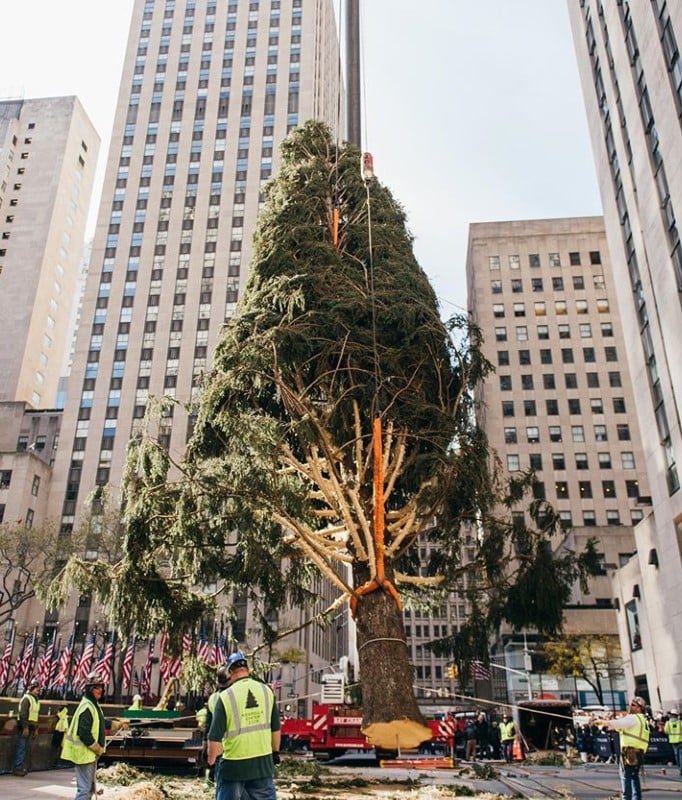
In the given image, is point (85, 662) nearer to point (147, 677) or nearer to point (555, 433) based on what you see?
point (147, 677)

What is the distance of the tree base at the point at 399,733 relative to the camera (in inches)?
559

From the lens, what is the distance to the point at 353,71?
2489cm

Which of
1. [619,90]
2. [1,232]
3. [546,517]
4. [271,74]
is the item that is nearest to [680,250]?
[619,90]

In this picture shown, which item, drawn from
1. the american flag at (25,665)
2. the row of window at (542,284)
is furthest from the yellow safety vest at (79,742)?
the row of window at (542,284)

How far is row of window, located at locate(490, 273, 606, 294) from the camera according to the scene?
8050 cm

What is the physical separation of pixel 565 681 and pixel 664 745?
110 ft

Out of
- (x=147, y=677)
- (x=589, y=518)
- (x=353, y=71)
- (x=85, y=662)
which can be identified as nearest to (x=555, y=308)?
(x=589, y=518)

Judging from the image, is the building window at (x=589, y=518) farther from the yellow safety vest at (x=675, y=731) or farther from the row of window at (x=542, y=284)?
the yellow safety vest at (x=675, y=731)

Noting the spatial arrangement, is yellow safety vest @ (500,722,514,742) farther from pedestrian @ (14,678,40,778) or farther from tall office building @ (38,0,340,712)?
tall office building @ (38,0,340,712)

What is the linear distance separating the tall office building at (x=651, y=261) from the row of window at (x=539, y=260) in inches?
1741

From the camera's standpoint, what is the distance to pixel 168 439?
7094 centimetres

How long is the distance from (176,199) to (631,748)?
3234 inches

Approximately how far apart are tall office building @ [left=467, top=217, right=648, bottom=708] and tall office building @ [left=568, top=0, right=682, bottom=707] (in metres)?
34.2

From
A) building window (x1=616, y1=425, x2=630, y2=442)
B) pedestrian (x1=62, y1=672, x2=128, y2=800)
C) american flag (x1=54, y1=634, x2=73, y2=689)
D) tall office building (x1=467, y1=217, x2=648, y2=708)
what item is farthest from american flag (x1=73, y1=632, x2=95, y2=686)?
building window (x1=616, y1=425, x2=630, y2=442)
